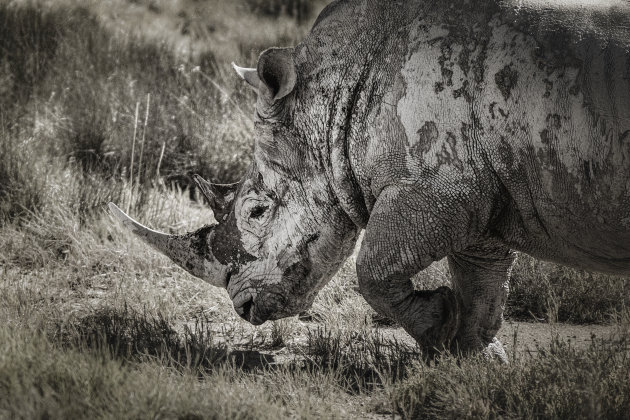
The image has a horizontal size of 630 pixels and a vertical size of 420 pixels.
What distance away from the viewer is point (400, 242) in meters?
3.93

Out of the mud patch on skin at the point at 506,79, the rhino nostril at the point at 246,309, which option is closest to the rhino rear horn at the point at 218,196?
the rhino nostril at the point at 246,309

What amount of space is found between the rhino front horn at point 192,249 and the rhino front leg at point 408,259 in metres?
→ 0.89

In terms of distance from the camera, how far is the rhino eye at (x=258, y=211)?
4.45 meters

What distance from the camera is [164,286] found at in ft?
19.9

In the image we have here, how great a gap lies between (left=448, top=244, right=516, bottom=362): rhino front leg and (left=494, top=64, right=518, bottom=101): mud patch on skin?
118 cm

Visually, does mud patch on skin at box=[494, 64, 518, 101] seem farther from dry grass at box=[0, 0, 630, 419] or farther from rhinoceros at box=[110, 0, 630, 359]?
dry grass at box=[0, 0, 630, 419]

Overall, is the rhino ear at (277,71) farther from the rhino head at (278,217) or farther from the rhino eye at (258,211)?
the rhino eye at (258,211)

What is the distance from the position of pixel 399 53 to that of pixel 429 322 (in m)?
1.19

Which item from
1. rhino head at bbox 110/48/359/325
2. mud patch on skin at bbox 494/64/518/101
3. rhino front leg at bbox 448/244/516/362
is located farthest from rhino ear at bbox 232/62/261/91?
rhino front leg at bbox 448/244/516/362

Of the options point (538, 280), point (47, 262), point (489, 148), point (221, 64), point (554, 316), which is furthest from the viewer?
point (221, 64)

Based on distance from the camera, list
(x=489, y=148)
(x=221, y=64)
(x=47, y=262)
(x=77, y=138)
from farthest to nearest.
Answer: (x=221, y=64), (x=77, y=138), (x=47, y=262), (x=489, y=148)

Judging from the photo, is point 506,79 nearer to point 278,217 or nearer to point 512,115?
point 512,115

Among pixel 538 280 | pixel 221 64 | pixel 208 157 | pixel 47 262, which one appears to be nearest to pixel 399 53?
pixel 538 280

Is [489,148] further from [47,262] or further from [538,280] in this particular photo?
[47,262]
